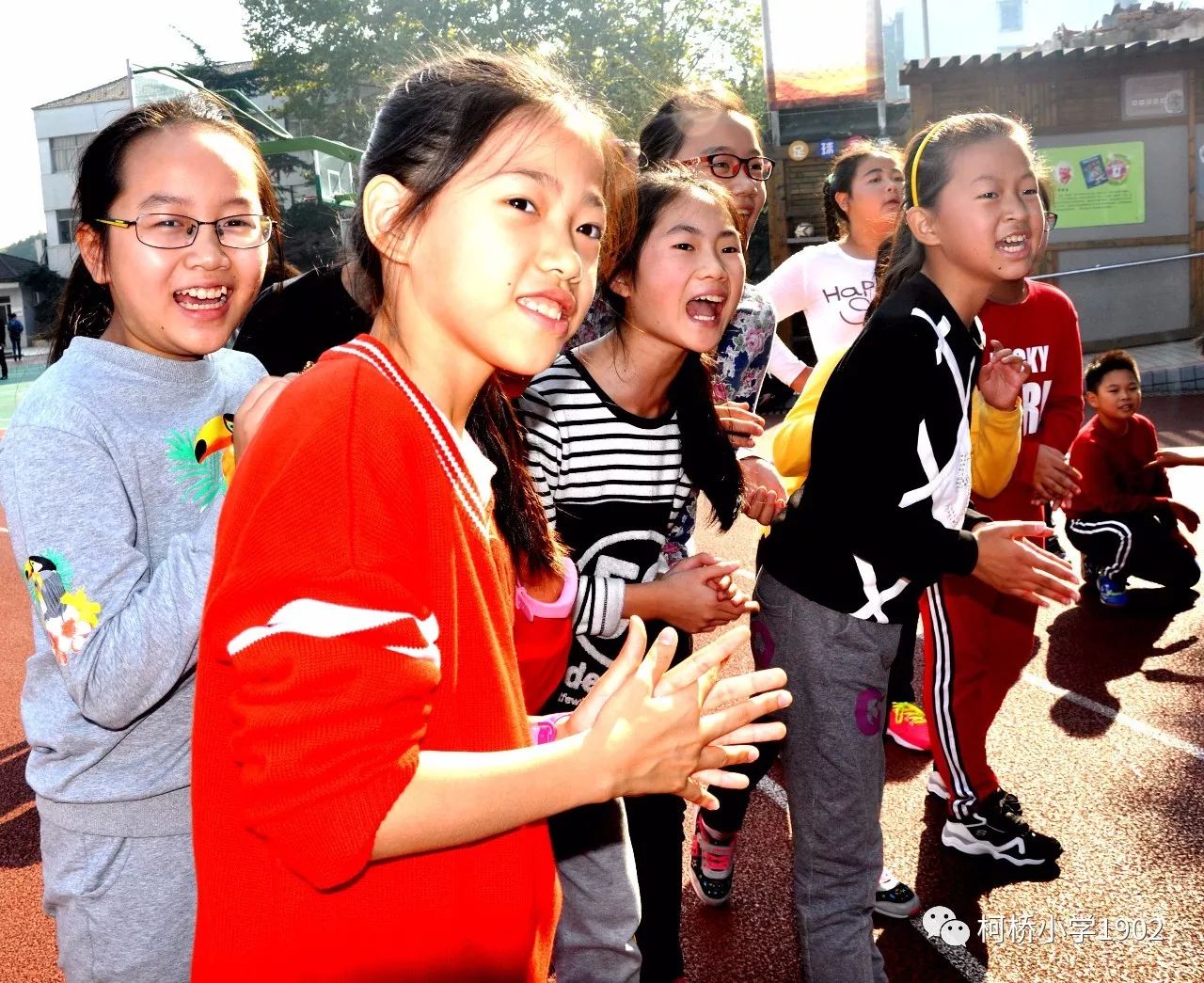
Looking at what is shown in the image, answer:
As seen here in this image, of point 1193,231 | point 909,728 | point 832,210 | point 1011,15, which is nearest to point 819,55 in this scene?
point 1193,231

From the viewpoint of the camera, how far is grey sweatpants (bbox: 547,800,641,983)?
2.19 metres

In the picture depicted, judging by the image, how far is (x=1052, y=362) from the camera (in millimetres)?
3957

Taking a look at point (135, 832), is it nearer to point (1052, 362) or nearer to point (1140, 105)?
point (1052, 362)

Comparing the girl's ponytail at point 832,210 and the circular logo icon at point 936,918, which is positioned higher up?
the girl's ponytail at point 832,210

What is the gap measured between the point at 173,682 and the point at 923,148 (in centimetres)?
227

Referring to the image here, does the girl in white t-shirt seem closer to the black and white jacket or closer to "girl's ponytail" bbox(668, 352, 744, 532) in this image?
"girl's ponytail" bbox(668, 352, 744, 532)

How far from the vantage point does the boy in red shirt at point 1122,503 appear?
5930mm

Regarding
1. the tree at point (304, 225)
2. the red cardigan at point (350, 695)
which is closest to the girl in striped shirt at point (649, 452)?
the red cardigan at point (350, 695)

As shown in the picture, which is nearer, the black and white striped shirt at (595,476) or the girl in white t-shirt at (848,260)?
the black and white striped shirt at (595,476)

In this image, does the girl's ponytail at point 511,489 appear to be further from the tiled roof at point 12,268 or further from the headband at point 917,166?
the tiled roof at point 12,268

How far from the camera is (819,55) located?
22.3 m

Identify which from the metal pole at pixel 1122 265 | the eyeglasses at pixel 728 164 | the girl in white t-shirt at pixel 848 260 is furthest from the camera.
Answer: the metal pole at pixel 1122 265

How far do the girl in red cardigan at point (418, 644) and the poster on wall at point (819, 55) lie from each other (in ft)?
67.8

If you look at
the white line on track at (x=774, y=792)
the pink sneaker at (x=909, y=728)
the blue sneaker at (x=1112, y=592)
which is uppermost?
the pink sneaker at (x=909, y=728)
